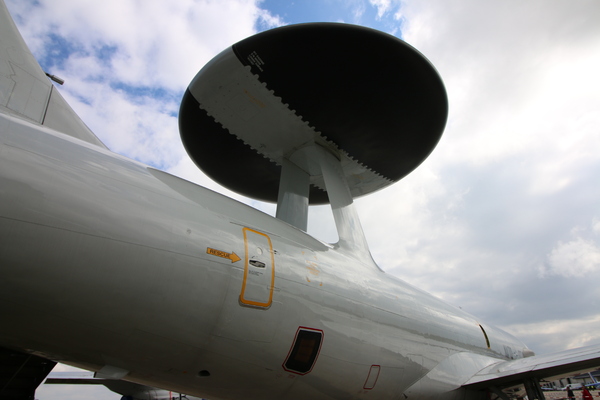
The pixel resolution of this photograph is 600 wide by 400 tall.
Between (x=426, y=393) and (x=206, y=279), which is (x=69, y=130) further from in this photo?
(x=426, y=393)

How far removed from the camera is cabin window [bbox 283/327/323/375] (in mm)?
3484

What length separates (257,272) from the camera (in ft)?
10.8

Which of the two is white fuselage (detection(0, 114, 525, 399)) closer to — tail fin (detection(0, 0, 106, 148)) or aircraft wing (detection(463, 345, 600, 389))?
tail fin (detection(0, 0, 106, 148))

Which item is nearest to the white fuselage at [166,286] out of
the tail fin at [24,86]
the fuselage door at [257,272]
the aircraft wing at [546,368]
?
the fuselage door at [257,272]

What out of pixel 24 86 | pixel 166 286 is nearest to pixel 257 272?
pixel 166 286

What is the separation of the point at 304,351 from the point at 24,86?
3639mm

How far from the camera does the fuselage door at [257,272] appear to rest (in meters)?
3.18

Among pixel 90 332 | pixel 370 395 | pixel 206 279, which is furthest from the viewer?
pixel 370 395

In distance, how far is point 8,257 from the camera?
84.4 inches

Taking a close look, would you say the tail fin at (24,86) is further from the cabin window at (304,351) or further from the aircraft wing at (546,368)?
the aircraft wing at (546,368)

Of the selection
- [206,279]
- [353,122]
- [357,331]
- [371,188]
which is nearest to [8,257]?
[206,279]

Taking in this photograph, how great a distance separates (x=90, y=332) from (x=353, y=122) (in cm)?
488

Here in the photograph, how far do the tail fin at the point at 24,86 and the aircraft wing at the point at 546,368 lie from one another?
21.4 ft

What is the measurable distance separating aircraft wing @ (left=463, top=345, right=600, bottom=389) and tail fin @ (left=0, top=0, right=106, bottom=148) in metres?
6.53
